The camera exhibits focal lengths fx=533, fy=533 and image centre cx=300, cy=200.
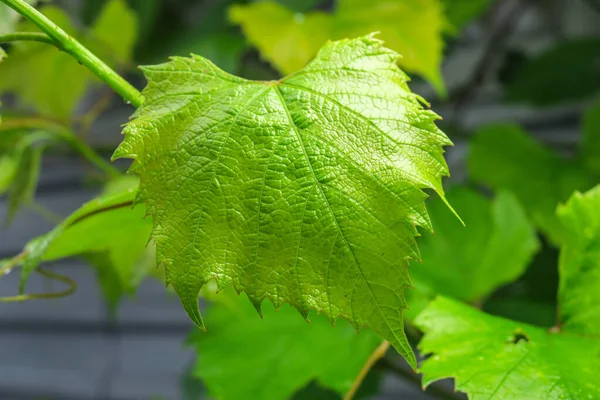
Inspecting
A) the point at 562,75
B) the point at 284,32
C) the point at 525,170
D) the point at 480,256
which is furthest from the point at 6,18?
the point at 562,75

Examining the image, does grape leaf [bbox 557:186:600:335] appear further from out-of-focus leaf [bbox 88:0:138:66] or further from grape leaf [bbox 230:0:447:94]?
out-of-focus leaf [bbox 88:0:138:66]

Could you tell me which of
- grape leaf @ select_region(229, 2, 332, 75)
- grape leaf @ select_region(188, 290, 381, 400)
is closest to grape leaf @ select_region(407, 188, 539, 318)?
grape leaf @ select_region(188, 290, 381, 400)

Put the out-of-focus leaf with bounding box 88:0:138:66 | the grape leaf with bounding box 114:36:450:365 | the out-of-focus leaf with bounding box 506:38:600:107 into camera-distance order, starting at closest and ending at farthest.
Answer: the grape leaf with bounding box 114:36:450:365
the out-of-focus leaf with bounding box 88:0:138:66
the out-of-focus leaf with bounding box 506:38:600:107

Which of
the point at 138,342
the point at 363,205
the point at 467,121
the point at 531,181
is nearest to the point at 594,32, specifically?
the point at 467,121

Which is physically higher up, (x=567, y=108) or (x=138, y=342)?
(x=567, y=108)

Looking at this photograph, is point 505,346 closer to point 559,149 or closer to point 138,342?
point 559,149

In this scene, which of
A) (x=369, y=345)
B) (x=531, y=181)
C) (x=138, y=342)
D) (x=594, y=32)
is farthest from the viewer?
(x=138, y=342)
